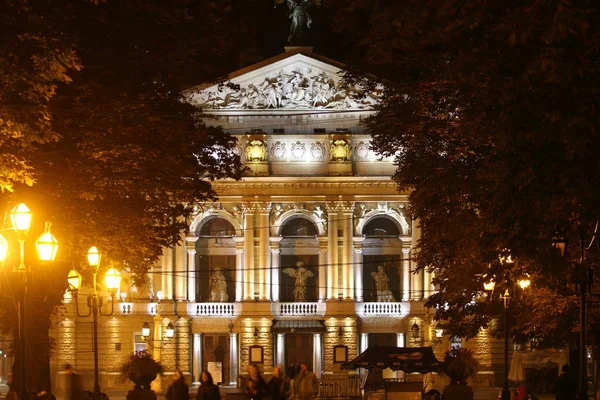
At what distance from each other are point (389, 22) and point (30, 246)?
12.5 meters

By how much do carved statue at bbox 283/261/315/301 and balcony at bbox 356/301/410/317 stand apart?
9.95 feet

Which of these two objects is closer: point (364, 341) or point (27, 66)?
point (27, 66)

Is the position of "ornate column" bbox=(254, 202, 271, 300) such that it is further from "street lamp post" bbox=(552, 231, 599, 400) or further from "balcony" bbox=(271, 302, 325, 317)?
"street lamp post" bbox=(552, 231, 599, 400)

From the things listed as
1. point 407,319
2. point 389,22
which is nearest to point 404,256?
point 407,319

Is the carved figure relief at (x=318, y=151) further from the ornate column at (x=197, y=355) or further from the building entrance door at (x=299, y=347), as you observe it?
the ornate column at (x=197, y=355)

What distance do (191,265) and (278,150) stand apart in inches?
290

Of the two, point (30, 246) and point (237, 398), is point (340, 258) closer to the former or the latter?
point (237, 398)

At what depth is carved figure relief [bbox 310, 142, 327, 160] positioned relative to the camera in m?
71.1

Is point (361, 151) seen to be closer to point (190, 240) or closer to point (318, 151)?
point (318, 151)

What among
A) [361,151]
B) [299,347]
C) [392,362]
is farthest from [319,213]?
[392,362]

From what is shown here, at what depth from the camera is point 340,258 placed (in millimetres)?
71312

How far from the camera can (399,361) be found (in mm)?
44688

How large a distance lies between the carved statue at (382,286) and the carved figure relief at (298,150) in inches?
280

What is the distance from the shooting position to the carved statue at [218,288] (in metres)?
72.0
